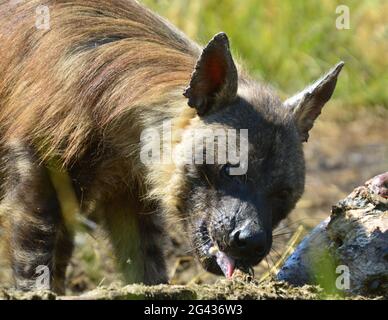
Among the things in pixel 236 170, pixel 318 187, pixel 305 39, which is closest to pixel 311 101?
pixel 236 170

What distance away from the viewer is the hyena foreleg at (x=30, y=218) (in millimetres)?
6793

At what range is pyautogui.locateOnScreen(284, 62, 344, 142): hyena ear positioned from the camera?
690 cm

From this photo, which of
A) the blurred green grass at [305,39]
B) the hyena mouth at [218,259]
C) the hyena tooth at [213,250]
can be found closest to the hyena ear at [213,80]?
the hyena mouth at [218,259]

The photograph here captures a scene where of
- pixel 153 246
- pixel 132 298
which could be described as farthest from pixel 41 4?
pixel 132 298

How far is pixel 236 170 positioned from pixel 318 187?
503cm

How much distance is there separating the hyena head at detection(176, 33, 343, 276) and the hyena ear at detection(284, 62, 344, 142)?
0.02m

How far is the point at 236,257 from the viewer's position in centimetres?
618

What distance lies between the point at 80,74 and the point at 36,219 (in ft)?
3.34

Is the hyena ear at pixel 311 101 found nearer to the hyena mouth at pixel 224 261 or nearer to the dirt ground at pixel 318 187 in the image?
the hyena mouth at pixel 224 261

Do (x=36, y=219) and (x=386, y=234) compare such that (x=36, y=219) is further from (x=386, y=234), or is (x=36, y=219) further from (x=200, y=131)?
(x=386, y=234)

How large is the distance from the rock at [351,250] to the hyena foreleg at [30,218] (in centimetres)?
163

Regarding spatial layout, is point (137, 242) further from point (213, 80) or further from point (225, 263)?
point (213, 80)

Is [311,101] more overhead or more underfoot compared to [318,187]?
more overhead

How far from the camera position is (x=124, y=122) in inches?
267
